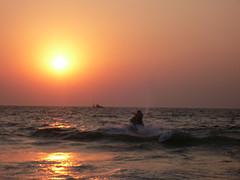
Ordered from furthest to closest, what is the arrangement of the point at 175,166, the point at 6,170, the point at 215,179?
the point at 175,166 < the point at 6,170 < the point at 215,179

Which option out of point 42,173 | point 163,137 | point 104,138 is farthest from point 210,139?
point 42,173

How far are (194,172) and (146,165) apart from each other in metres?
1.63

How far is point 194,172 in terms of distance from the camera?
32.8ft

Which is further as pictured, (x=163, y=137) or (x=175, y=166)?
(x=163, y=137)

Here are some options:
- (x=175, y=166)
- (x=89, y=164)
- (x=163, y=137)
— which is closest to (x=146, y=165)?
(x=175, y=166)

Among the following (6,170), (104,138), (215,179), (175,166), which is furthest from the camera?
(104,138)

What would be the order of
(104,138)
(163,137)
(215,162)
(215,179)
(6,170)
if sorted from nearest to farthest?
(215,179), (6,170), (215,162), (163,137), (104,138)

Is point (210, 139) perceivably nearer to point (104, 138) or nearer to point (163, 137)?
point (163, 137)

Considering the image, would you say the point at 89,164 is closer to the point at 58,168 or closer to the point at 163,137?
the point at 58,168

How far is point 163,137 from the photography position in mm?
20125

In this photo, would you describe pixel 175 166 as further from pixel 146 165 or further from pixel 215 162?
pixel 215 162

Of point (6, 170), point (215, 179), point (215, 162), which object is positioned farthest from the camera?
point (215, 162)

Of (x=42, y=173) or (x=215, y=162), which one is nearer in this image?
(x=42, y=173)

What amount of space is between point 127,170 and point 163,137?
10187mm
